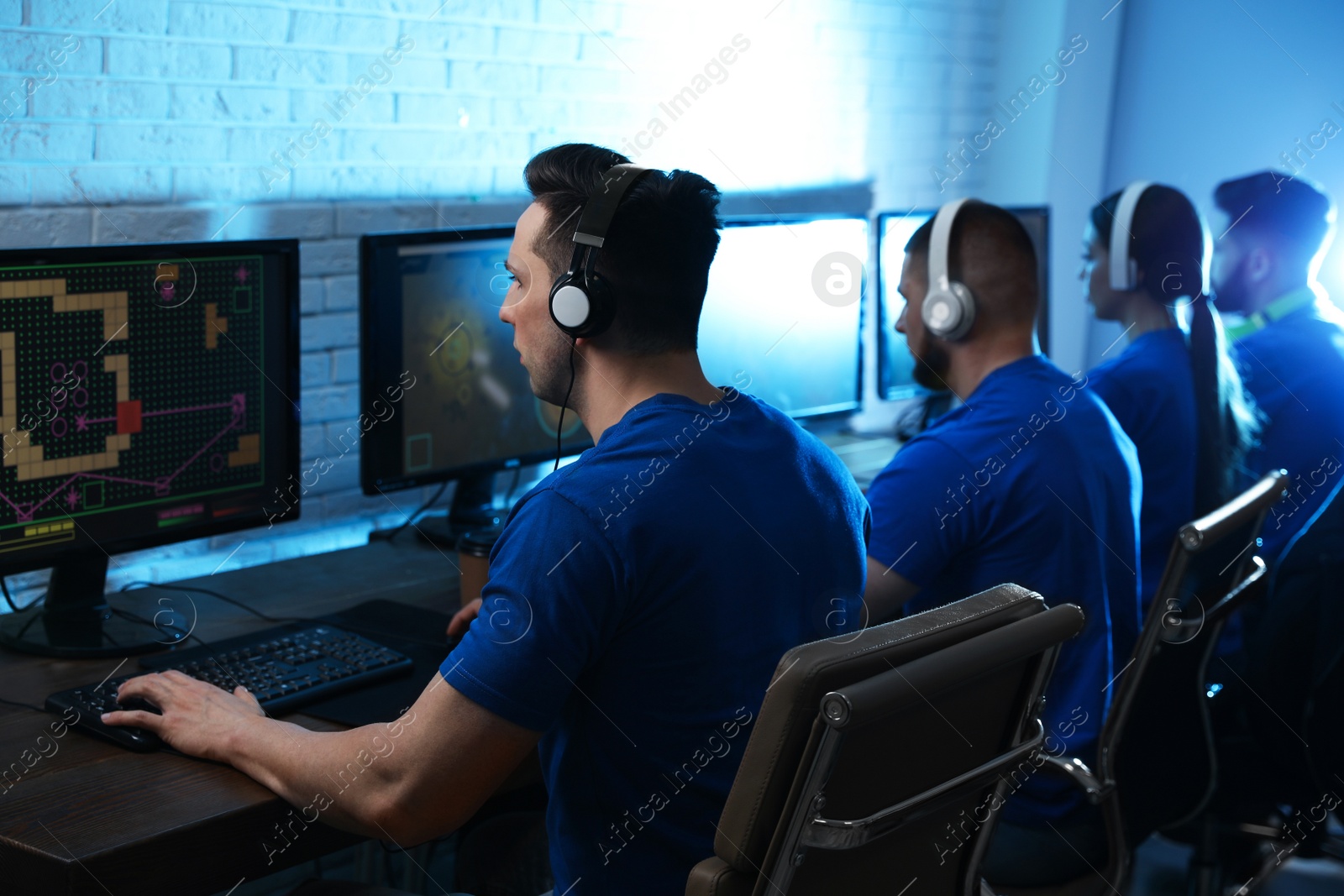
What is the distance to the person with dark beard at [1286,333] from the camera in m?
2.68

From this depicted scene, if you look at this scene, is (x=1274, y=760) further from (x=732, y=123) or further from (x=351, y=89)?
(x=351, y=89)

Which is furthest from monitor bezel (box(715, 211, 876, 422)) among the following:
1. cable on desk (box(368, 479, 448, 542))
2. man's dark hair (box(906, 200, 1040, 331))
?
cable on desk (box(368, 479, 448, 542))

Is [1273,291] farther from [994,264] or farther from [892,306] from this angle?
[994,264]

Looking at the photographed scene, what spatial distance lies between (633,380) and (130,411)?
2.42 ft

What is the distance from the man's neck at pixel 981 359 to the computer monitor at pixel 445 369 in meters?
0.66

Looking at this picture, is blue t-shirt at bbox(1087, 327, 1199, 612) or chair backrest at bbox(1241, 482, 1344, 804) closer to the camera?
chair backrest at bbox(1241, 482, 1344, 804)

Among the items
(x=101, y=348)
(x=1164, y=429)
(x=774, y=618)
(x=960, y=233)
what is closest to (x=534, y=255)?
(x=774, y=618)

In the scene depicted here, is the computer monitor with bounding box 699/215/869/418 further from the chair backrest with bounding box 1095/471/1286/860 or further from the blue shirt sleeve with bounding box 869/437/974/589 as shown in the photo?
the chair backrest with bounding box 1095/471/1286/860

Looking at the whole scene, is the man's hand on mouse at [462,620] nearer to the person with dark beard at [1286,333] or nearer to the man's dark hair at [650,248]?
the man's dark hair at [650,248]

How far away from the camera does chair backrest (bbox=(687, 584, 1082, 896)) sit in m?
0.95

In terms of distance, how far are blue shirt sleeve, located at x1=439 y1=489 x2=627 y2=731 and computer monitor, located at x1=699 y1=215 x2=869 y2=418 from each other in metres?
1.34

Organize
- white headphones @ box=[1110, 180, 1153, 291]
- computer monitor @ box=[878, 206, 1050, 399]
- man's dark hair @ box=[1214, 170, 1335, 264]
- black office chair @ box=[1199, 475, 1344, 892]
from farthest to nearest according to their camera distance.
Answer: man's dark hair @ box=[1214, 170, 1335, 264], computer monitor @ box=[878, 206, 1050, 399], white headphones @ box=[1110, 180, 1153, 291], black office chair @ box=[1199, 475, 1344, 892]

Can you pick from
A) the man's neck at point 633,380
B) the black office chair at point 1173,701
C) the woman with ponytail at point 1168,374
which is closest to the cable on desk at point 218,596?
the man's neck at point 633,380

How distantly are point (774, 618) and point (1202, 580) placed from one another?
2.64ft
